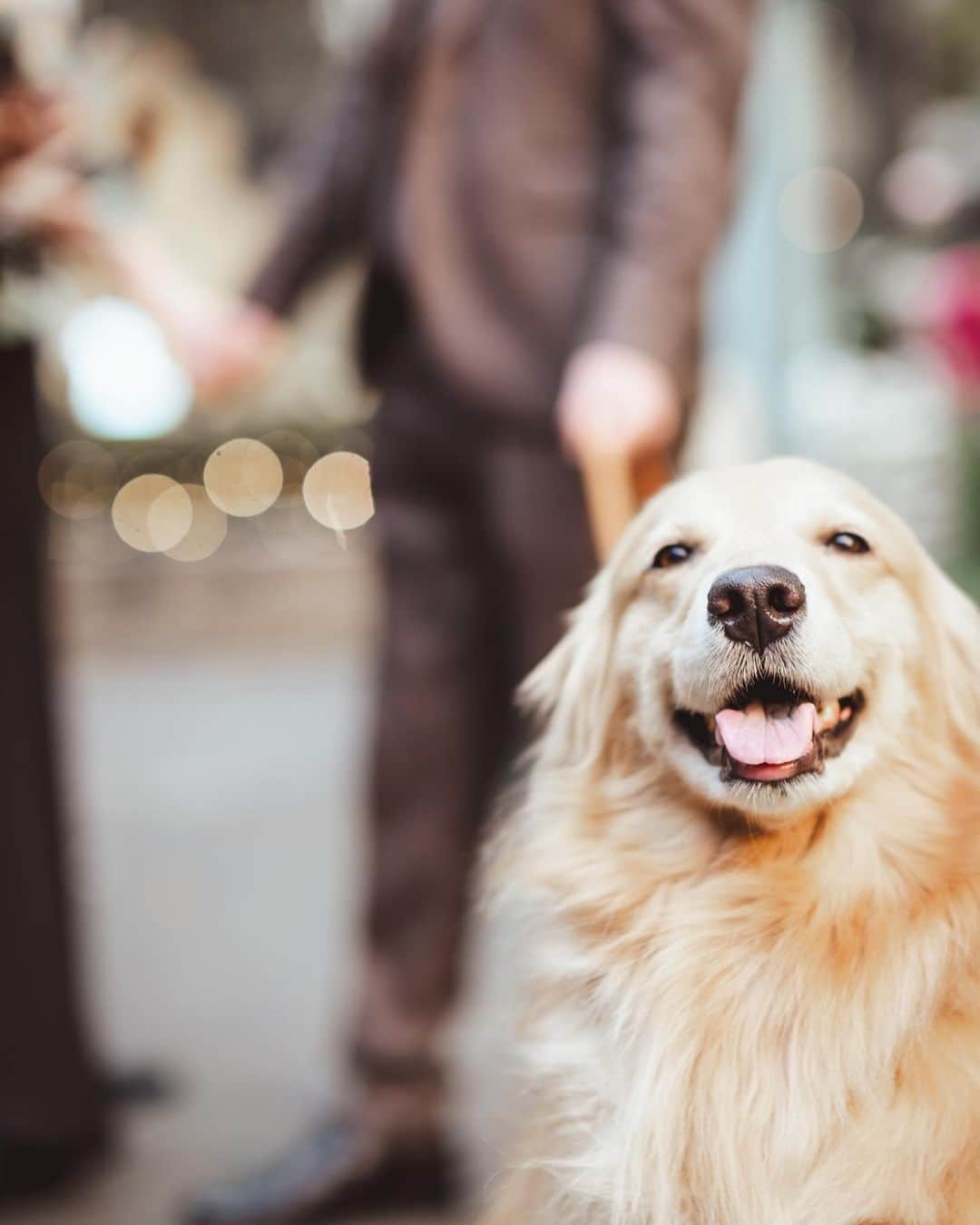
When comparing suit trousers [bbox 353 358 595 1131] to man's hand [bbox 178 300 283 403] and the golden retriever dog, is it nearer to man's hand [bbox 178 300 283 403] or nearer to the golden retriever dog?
man's hand [bbox 178 300 283 403]

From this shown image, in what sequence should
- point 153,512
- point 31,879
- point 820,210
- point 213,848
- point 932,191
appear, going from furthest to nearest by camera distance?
point 820,210, point 153,512, point 932,191, point 213,848, point 31,879

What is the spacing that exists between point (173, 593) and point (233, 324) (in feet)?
14.6

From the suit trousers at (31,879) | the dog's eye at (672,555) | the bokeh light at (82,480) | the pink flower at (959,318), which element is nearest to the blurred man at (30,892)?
the suit trousers at (31,879)

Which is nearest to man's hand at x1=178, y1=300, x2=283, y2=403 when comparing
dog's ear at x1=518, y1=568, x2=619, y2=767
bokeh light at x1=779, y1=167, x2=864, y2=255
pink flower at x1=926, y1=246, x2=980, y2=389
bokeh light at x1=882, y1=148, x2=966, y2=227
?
dog's ear at x1=518, y1=568, x2=619, y2=767

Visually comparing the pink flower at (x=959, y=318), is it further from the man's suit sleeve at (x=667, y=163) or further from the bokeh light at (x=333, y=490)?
the bokeh light at (x=333, y=490)

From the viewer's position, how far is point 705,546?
1.39 metres

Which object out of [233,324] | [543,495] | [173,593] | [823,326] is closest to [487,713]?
[543,495]

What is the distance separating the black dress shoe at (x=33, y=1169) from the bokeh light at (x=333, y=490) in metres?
4.55

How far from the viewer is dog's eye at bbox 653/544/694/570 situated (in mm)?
1413

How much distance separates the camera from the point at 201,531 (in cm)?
669

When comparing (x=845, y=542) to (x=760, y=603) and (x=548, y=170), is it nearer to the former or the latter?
(x=760, y=603)

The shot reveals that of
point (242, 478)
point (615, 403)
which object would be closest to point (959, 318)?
point (615, 403)

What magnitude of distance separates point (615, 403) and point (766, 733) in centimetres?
51

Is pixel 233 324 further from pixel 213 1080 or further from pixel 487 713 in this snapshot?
pixel 213 1080
